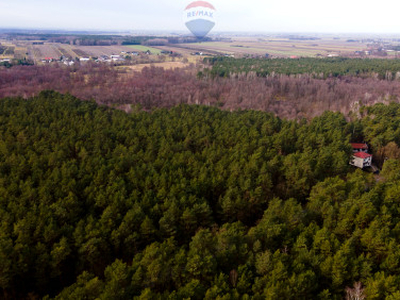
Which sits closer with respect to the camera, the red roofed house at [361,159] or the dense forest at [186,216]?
the dense forest at [186,216]

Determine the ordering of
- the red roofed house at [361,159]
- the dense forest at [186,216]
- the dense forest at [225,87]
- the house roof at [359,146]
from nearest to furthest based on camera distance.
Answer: the dense forest at [186,216] → the red roofed house at [361,159] → the house roof at [359,146] → the dense forest at [225,87]

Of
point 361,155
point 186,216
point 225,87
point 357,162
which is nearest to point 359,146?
point 361,155

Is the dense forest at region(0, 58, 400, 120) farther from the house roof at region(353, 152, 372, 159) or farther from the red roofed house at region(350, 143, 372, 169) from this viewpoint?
the house roof at region(353, 152, 372, 159)

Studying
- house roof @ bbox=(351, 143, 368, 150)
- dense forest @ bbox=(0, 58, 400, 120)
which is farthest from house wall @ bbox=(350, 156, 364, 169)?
dense forest @ bbox=(0, 58, 400, 120)

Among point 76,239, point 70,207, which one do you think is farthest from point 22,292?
point 70,207

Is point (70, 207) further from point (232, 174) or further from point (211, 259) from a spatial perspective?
point (232, 174)

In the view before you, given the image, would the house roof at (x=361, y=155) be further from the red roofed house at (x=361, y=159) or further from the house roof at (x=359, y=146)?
the house roof at (x=359, y=146)

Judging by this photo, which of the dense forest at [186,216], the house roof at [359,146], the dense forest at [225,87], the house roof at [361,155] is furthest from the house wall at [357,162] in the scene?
the dense forest at [225,87]
